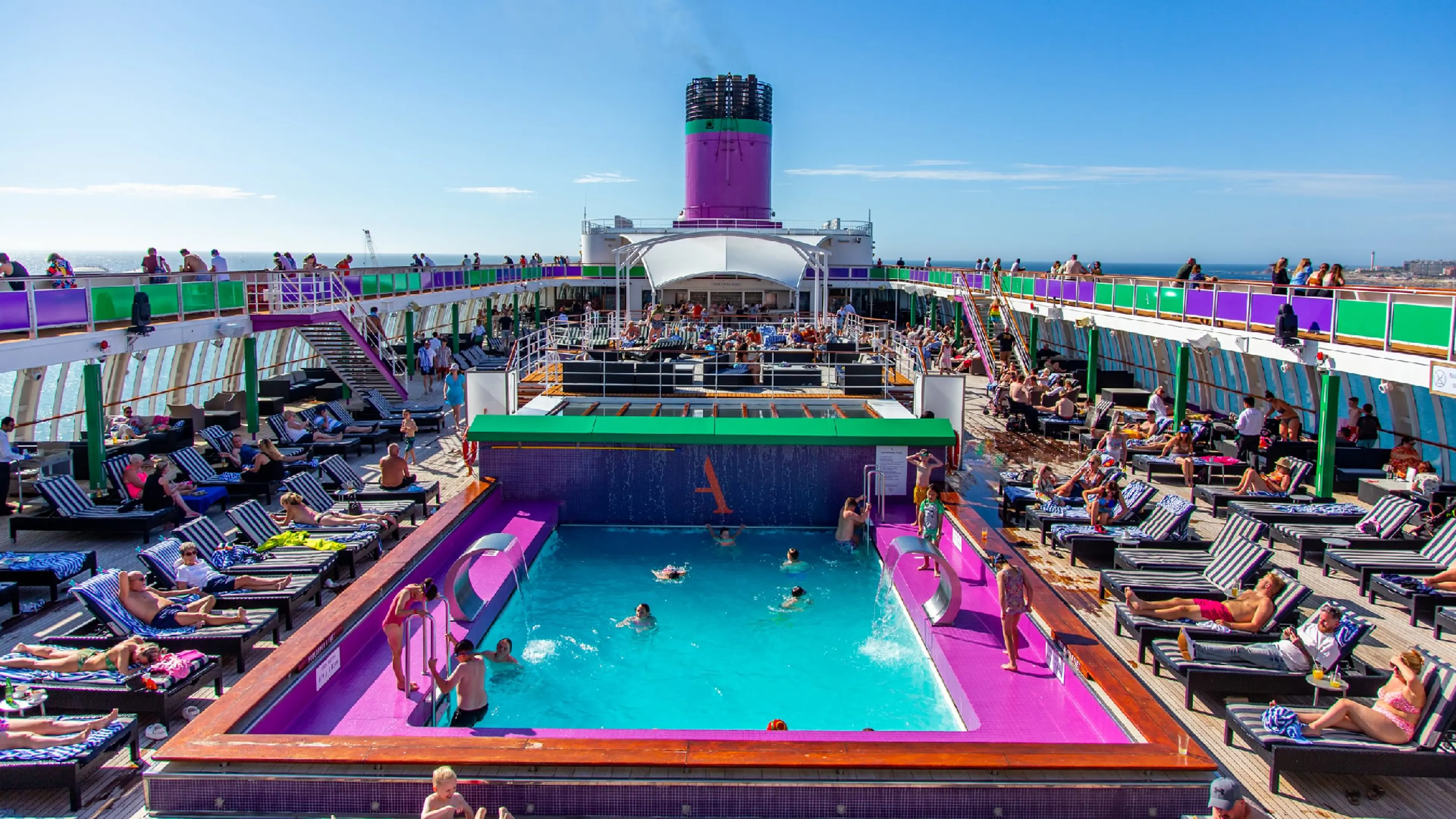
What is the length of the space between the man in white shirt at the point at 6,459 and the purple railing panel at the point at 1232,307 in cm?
1613

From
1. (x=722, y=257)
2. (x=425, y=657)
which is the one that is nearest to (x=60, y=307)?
(x=425, y=657)

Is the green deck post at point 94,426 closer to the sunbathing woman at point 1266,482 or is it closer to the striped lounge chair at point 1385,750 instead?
the striped lounge chair at point 1385,750

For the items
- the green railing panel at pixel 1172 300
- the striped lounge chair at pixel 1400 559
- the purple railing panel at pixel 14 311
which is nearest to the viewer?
the striped lounge chair at pixel 1400 559

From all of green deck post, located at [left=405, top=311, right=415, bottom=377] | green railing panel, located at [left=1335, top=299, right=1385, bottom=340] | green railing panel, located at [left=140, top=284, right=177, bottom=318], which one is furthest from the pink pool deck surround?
green deck post, located at [left=405, top=311, right=415, bottom=377]

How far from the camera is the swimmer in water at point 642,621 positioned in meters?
8.94

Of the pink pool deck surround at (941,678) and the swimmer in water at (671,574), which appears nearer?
the pink pool deck surround at (941,678)

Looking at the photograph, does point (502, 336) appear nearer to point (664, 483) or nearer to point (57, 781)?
point (664, 483)

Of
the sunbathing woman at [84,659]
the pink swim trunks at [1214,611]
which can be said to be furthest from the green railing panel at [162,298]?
the pink swim trunks at [1214,611]

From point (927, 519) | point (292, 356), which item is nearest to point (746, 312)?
point (292, 356)

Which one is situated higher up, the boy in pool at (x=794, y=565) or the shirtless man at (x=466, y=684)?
the shirtless man at (x=466, y=684)

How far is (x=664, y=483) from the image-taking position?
1203cm

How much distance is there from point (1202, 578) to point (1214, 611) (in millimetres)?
951

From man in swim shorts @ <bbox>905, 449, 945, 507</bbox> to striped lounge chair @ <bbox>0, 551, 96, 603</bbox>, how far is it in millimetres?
8288

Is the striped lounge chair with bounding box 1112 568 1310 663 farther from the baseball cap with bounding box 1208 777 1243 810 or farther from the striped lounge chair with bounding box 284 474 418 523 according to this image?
the striped lounge chair with bounding box 284 474 418 523
